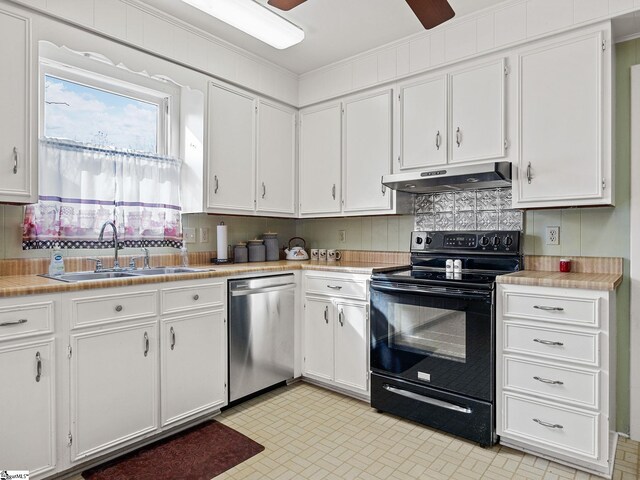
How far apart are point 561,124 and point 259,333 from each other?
2289mm

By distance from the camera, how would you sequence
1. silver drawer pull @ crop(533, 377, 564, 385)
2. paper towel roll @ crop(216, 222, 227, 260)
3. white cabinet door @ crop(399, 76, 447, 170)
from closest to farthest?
silver drawer pull @ crop(533, 377, 564, 385) → white cabinet door @ crop(399, 76, 447, 170) → paper towel roll @ crop(216, 222, 227, 260)

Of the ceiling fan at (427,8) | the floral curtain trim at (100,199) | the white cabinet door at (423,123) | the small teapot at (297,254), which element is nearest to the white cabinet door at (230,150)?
the floral curtain trim at (100,199)

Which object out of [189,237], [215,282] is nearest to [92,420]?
[215,282]

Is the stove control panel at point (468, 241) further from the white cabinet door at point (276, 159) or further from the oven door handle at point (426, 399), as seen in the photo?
the white cabinet door at point (276, 159)

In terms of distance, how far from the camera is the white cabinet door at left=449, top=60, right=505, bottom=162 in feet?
8.23

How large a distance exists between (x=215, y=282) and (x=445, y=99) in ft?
6.42

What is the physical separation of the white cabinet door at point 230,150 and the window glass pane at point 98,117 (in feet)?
1.54

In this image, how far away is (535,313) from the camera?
211 centimetres

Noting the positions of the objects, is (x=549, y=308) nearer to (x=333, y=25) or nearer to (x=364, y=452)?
(x=364, y=452)

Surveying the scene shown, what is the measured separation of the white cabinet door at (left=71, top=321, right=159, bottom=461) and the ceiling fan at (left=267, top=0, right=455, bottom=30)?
5.71 feet

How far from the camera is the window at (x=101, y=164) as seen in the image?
243 cm

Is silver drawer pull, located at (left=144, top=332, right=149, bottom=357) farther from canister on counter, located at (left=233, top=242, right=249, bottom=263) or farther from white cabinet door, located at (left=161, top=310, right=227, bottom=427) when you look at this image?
canister on counter, located at (left=233, top=242, right=249, bottom=263)

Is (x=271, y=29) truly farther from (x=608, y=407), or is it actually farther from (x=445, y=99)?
(x=608, y=407)

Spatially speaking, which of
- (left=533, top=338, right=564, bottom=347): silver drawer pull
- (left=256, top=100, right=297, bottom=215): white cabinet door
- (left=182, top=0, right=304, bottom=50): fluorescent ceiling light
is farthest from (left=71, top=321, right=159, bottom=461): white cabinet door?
(left=533, top=338, right=564, bottom=347): silver drawer pull
